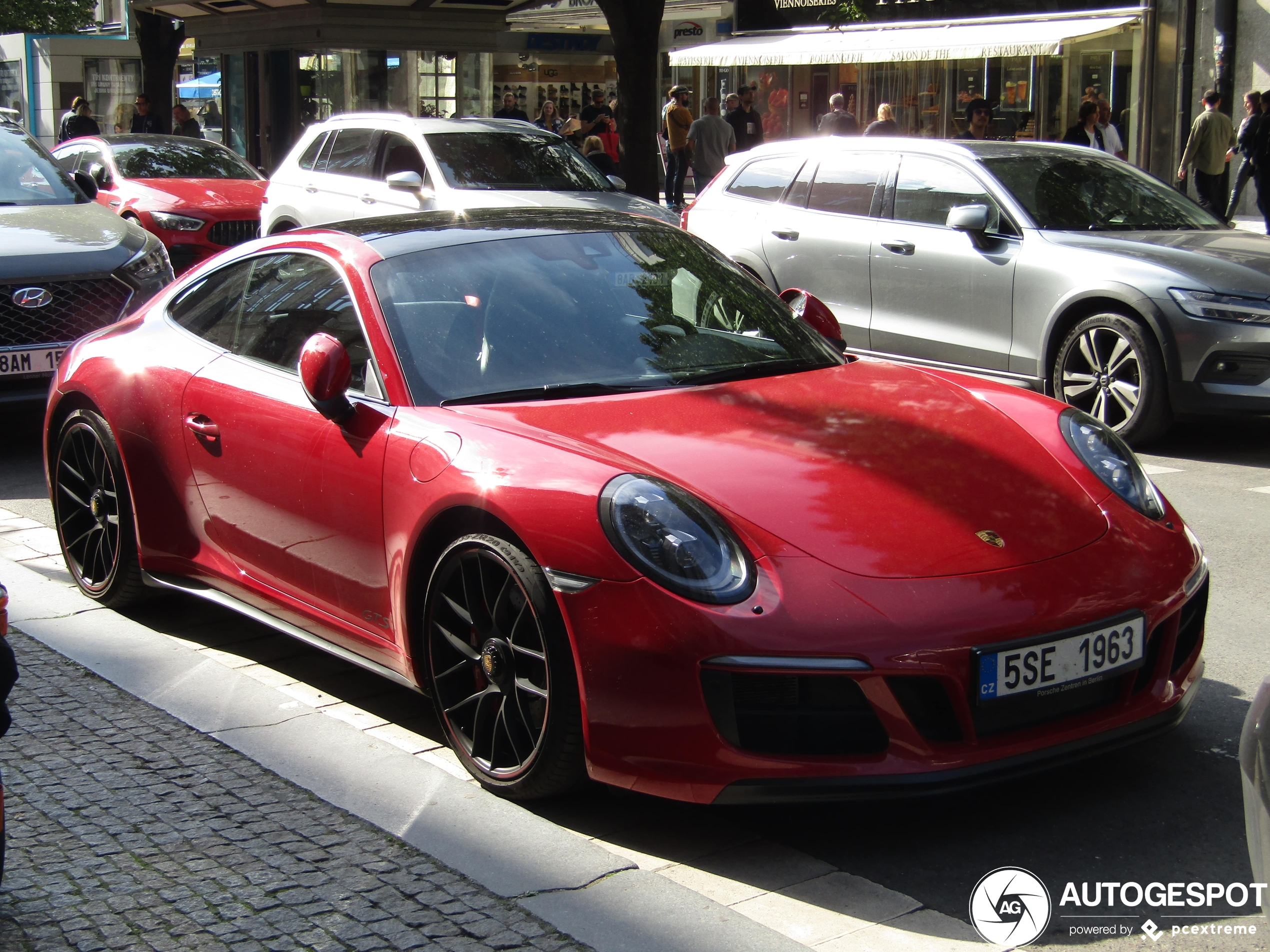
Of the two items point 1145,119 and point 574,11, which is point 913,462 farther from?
point 574,11

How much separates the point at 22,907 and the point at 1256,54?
21.0 metres

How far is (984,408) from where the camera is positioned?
431cm

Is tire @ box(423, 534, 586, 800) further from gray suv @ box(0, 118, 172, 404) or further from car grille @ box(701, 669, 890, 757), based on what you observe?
gray suv @ box(0, 118, 172, 404)

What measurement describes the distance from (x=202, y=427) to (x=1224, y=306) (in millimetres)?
5395

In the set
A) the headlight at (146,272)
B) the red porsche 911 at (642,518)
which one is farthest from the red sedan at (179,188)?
the red porsche 911 at (642,518)

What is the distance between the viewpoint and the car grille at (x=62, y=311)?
320 inches

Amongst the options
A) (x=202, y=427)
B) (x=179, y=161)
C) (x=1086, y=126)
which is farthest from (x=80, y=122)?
(x=202, y=427)

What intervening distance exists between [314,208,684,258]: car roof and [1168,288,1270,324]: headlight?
12.7 feet

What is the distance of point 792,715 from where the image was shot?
327 centimetres

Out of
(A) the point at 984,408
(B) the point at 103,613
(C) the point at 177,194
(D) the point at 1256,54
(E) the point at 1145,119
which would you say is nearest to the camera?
(A) the point at 984,408

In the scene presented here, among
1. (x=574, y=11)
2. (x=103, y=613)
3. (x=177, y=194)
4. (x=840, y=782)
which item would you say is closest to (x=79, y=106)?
(x=177, y=194)

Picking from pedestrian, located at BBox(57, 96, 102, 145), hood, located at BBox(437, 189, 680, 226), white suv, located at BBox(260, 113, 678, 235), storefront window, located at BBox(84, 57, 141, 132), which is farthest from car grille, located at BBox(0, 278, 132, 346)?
storefront window, located at BBox(84, 57, 141, 132)

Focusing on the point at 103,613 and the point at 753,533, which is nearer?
the point at 753,533

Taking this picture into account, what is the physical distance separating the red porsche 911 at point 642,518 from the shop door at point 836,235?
14.5ft
